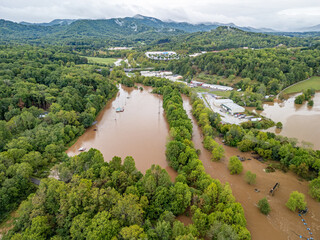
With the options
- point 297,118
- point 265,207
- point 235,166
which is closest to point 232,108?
point 297,118

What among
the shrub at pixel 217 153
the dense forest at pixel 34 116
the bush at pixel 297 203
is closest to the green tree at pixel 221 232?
the bush at pixel 297 203

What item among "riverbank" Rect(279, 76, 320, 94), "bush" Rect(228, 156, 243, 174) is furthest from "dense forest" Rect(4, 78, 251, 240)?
"riverbank" Rect(279, 76, 320, 94)

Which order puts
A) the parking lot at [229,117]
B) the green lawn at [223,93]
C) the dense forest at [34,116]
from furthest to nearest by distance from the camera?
the green lawn at [223,93] → the parking lot at [229,117] → the dense forest at [34,116]

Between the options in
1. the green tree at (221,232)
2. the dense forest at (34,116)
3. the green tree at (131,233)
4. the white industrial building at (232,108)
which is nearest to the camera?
the green tree at (131,233)

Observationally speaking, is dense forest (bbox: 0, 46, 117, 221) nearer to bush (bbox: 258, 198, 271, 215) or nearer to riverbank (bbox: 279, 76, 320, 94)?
bush (bbox: 258, 198, 271, 215)

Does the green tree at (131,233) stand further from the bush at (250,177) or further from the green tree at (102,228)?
the bush at (250,177)

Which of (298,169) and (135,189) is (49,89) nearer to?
(135,189)
